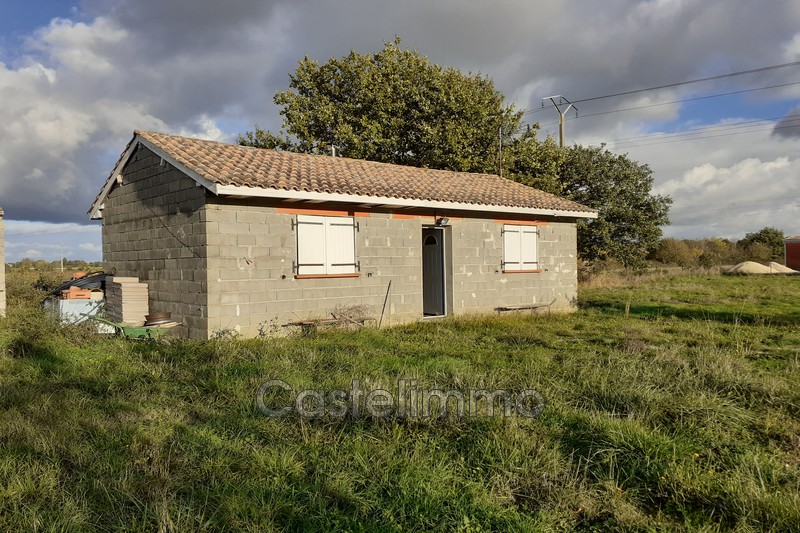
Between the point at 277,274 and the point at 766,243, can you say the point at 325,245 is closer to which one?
the point at 277,274

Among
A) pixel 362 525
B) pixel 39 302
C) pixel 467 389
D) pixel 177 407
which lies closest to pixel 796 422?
pixel 467 389

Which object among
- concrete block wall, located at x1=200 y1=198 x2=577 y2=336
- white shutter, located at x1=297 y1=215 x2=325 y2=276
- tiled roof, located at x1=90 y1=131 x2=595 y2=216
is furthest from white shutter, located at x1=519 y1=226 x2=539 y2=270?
white shutter, located at x1=297 y1=215 x2=325 y2=276

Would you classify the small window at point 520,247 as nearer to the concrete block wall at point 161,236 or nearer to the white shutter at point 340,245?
the white shutter at point 340,245

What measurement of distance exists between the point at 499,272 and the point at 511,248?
74 centimetres

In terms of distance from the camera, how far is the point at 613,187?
2356 cm

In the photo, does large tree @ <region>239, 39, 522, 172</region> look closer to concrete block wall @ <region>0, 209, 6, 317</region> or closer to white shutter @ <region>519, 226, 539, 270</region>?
white shutter @ <region>519, 226, 539, 270</region>

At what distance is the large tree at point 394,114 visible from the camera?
837 inches

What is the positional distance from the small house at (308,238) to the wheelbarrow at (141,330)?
1.05ft

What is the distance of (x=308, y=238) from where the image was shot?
10047mm

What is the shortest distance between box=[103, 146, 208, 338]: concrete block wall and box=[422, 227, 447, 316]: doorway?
549 cm

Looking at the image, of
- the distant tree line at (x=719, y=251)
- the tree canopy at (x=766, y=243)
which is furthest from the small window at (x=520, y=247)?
the tree canopy at (x=766, y=243)

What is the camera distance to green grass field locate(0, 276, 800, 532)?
3.11 metres

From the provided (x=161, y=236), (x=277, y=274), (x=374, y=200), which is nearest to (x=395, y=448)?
(x=277, y=274)

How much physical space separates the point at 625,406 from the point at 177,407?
4.22 metres
